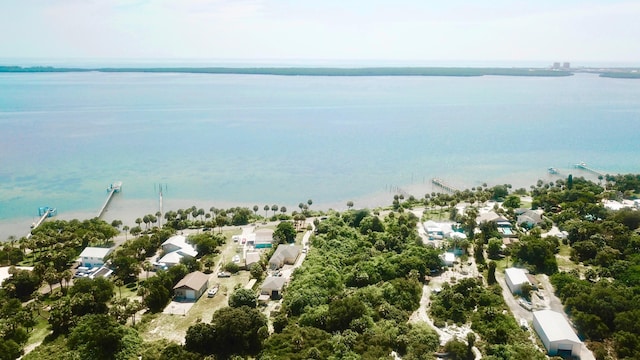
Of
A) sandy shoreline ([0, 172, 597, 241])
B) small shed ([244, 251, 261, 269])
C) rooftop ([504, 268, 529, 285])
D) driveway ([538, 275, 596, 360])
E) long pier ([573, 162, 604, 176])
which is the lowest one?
sandy shoreline ([0, 172, 597, 241])

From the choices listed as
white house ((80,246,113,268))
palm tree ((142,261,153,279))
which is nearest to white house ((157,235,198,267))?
palm tree ((142,261,153,279))

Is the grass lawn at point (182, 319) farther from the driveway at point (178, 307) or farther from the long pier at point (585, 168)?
the long pier at point (585, 168)

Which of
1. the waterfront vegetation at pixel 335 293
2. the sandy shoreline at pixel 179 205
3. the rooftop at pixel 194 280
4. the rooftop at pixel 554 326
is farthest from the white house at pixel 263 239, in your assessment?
the rooftop at pixel 554 326

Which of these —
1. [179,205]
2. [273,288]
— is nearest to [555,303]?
[273,288]

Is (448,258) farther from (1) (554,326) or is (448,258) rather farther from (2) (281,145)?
(2) (281,145)

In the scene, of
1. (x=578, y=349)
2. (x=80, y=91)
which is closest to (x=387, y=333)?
(x=578, y=349)

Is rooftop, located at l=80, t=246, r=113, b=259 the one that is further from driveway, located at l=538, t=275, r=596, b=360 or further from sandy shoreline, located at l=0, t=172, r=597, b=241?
driveway, located at l=538, t=275, r=596, b=360
